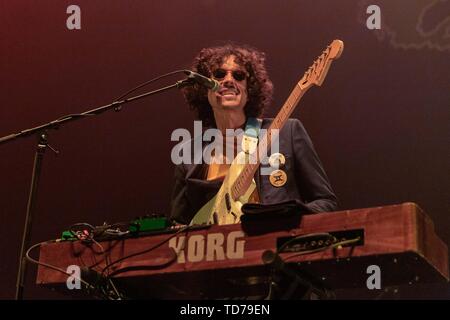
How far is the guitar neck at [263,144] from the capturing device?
2299 mm

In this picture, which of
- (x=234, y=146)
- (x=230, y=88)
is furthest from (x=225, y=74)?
(x=234, y=146)

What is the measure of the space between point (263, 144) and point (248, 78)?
651mm

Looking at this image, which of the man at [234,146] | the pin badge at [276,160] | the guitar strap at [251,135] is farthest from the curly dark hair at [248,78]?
the pin badge at [276,160]

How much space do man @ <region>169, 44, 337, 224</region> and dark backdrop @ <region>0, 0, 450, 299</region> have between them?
5.8 inches

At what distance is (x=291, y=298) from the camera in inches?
70.4

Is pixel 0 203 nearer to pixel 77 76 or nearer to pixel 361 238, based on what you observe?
pixel 77 76

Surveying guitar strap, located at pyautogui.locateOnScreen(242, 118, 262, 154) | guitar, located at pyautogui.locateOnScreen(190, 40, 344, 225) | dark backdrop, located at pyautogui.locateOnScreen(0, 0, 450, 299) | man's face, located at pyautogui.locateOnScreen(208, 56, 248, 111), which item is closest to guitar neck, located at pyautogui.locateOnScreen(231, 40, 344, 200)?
guitar, located at pyautogui.locateOnScreen(190, 40, 344, 225)

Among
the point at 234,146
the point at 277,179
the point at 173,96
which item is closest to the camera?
the point at 277,179

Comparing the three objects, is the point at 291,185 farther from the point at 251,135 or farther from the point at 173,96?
the point at 173,96

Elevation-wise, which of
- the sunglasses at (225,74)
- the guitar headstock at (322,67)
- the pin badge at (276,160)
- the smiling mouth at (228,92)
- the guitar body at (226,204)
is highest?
the sunglasses at (225,74)

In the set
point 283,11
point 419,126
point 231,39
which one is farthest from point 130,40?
point 419,126

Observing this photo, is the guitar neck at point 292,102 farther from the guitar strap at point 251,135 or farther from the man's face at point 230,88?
the man's face at point 230,88

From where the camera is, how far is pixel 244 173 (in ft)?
7.56

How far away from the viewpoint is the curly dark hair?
9.68ft
